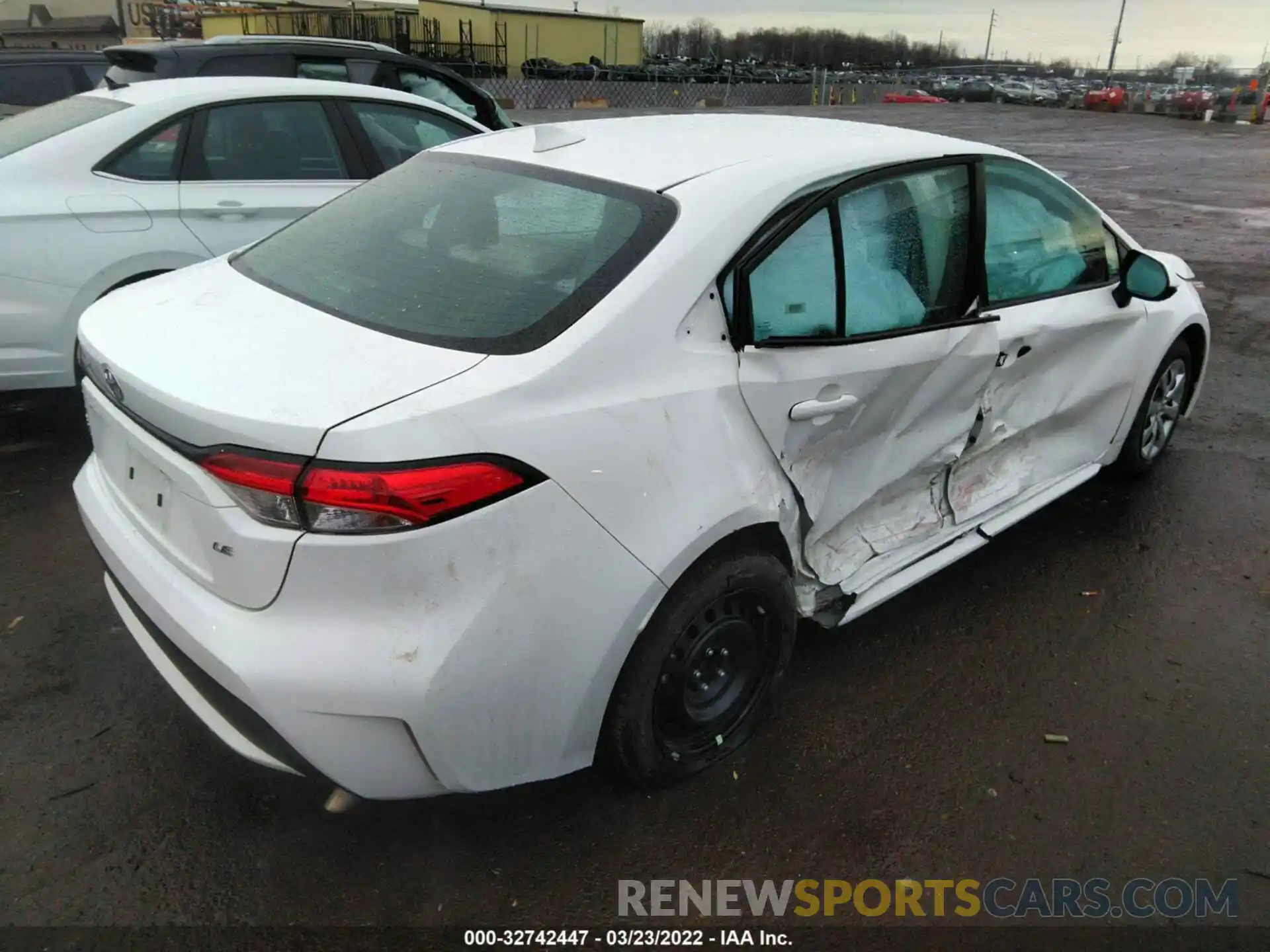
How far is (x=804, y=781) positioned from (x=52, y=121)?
465 cm

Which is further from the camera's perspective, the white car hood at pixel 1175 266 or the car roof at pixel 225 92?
the car roof at pixel 225 92

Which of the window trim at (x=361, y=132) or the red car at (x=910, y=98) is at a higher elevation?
the window trim at (x=361, y=132)

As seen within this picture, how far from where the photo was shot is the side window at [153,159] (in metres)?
4.34

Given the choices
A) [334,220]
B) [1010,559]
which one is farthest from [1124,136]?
[334,220]

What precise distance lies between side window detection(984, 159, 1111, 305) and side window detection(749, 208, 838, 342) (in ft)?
2.49

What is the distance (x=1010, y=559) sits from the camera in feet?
12.5

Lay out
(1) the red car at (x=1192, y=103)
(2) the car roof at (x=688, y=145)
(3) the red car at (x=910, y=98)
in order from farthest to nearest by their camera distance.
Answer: (3) the red car at (x=910, y=98) < (1) the red car at (x=1192, y=103) < (2) the car roof at (x=688, y=145)

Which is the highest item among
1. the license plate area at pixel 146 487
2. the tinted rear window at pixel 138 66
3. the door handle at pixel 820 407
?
the tinted rear window at pixel 138 66

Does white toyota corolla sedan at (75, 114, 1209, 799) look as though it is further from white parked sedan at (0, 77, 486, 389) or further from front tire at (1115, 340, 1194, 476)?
white parked sedan at (0, 77, 486, 389)

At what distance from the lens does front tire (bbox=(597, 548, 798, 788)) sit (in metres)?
2.24

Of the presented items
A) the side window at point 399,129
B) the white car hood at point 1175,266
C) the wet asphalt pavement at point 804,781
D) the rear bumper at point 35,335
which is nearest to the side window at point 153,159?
the rear bumper at point 35,335

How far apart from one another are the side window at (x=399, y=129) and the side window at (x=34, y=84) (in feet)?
15.5

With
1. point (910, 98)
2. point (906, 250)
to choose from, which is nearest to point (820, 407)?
point (906, 250)

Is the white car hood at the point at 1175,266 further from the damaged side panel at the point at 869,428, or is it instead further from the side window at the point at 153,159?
the side window at the point at 153,159
